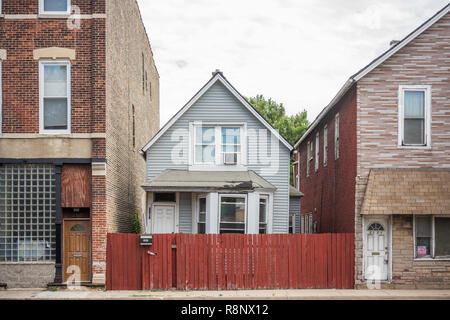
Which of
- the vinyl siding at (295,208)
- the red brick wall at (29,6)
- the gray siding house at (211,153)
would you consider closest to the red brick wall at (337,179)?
the vinyl siding at (295,208)

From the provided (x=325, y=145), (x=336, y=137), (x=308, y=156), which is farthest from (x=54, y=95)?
(x=308, y=156)

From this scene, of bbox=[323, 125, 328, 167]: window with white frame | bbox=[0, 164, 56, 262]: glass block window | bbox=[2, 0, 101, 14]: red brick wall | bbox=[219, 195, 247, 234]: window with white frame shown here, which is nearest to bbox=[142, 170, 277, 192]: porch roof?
bbox=[219, 195, 247, 234]: window with white frame

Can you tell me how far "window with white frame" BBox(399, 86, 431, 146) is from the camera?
17516mm

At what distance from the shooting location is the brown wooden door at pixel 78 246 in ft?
56.1

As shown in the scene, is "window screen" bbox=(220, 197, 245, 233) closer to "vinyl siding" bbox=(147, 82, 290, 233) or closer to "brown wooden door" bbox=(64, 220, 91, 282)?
"vinyl siding" bbox=(147, 82, 290, 233)

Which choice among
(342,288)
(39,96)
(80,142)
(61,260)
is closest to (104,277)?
(61,260)

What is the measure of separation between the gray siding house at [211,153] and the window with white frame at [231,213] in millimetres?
957

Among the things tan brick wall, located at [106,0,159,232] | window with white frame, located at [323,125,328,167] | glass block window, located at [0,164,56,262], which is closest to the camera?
glass block window, located at [0,164,56,262]

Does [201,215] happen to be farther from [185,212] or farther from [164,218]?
[164,218]

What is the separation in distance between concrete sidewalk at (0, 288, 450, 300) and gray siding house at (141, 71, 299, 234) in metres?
3.91

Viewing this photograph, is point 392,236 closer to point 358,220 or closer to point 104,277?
point 358,220

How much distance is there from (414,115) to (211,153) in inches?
294

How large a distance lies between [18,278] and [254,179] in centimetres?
862

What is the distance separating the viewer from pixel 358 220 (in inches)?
683
